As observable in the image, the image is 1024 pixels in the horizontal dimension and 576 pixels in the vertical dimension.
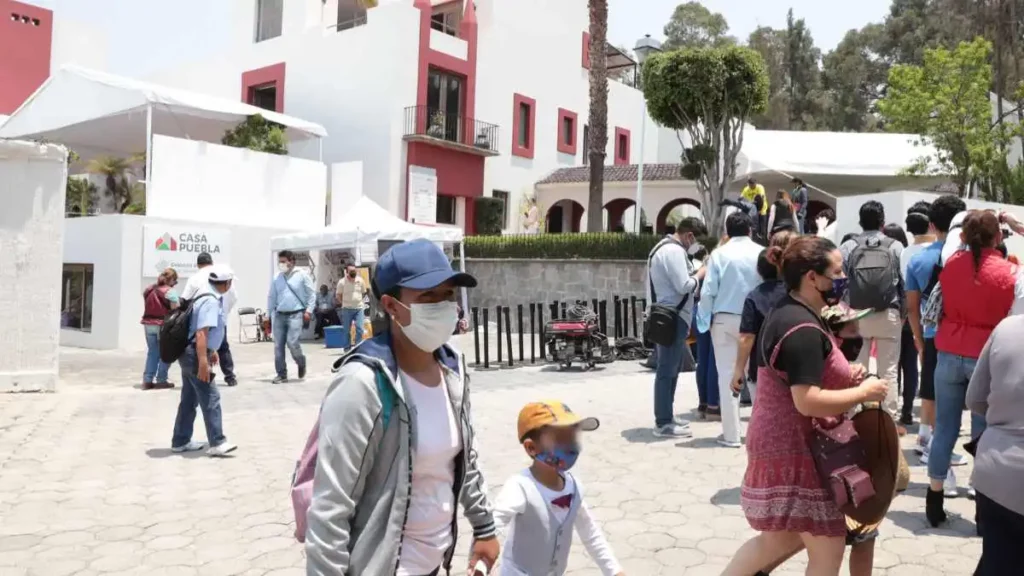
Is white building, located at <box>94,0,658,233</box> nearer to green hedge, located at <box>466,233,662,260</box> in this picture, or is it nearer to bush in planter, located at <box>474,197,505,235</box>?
bush in planter, located at <box>474,197,505,235</box>

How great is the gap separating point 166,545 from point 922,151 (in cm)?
2384

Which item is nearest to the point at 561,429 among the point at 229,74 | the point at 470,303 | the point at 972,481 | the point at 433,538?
the point at 433,538

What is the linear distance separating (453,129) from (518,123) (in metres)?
3.41

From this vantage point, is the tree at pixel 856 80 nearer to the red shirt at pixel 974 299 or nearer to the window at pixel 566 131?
the window at pixel 566 131

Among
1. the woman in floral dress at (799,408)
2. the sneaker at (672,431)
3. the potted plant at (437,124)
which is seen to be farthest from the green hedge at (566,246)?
the woman in floral dress at (799,408)

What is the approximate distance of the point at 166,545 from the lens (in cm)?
454

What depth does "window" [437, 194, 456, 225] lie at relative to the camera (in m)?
26.9

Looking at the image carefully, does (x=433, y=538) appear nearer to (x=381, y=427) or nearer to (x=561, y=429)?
(x=381, y=427)

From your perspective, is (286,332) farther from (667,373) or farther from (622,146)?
(622,146)

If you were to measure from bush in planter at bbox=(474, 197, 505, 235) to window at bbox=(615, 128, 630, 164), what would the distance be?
28.0 ft

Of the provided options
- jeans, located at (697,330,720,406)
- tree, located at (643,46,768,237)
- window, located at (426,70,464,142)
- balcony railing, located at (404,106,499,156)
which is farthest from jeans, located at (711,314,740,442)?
window, located at (426,70,464,142)

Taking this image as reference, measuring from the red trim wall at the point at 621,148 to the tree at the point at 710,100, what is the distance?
11.9 m

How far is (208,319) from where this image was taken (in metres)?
6.64

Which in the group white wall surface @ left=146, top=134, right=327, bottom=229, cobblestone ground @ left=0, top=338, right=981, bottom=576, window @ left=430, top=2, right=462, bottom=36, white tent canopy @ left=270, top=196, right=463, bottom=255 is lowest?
cobblestone ground @ left=0, top=338, right=981, bottom=576
